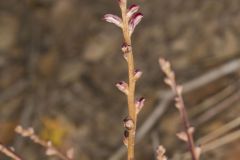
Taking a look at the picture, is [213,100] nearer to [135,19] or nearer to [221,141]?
[221,141]

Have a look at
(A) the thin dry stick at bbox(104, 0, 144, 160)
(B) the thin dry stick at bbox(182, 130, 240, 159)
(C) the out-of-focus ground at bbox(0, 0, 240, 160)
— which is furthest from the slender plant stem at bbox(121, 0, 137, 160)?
(C) the out-of-focus ground at bbox(0, 0, 240, 160)

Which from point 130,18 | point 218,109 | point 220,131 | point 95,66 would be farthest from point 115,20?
point 95,66

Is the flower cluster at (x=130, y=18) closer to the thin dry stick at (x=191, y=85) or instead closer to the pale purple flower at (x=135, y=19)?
the pale purple flower at (x=135, y=19)

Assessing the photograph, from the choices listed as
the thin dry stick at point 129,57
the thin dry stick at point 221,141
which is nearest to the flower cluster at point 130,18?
the thin dry stick at point 129,57

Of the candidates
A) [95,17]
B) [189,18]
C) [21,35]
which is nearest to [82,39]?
[95,17]

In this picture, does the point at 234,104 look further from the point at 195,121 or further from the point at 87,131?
the point at 87,131
